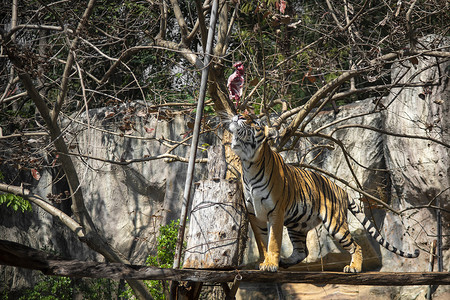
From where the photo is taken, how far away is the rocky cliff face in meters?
6.00

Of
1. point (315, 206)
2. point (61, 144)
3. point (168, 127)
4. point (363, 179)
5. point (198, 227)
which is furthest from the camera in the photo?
point (168, 127)

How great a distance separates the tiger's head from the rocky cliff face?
174 centimetres

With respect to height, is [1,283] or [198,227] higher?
[198,227]

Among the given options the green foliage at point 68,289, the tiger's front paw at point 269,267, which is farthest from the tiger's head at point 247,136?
the green foliage at point 68,289

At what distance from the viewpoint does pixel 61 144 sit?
4418 mm

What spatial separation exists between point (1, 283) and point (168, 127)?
332cm

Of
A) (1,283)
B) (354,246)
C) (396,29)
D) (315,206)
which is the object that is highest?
(396,29)

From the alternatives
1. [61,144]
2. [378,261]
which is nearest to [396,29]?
[61,144]

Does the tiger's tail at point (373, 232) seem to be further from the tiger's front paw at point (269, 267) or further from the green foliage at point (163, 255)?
the green foliage at point (163, 255)

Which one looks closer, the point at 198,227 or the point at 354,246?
the point at 198,227

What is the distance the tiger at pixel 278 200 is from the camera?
3531 mm

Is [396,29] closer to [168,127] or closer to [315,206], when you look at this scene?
[315,206]

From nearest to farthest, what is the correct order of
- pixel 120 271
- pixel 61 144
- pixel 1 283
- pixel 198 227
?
pixel 120 271 → pixel 198 227 → pixel 61 144 → pixel 1 283

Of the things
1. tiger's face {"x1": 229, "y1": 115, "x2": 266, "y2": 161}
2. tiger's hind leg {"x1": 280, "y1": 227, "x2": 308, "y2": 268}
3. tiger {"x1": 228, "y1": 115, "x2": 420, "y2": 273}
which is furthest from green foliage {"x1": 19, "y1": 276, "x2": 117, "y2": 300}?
tiger's face {"x1": 229, "y1": 115, "x2": 266, "y2": 161}
